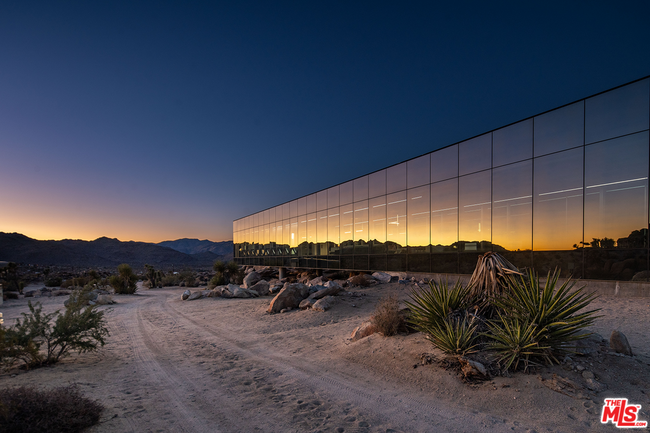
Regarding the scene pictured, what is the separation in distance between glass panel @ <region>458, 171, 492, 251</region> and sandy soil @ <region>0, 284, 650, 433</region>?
22.3 ft

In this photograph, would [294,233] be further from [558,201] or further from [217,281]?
[558,201]

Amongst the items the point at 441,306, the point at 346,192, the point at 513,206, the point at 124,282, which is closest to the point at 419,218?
the point at 513,206

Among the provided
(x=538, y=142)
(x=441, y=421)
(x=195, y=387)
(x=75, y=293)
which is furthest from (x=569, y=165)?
(x=75, y=293)

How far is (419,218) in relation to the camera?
66.0ft

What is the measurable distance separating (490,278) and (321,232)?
935 inches

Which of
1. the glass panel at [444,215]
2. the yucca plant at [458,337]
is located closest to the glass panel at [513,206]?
the glass panel at [444,215]

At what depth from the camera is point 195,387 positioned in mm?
6000

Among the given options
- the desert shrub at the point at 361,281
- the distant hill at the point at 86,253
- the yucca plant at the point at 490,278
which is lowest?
the distant hill at the point at 86,253

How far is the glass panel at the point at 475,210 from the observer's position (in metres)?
16.3

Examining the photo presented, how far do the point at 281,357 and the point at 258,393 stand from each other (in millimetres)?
2495

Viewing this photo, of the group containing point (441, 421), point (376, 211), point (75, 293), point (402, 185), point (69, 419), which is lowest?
point (441, 421)

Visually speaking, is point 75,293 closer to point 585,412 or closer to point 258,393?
point 258,393

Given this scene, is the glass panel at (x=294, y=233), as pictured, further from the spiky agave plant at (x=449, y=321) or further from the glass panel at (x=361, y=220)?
the spiky agave plant at (x=449, y=321)

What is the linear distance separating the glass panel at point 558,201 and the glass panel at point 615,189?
348 millimetres
